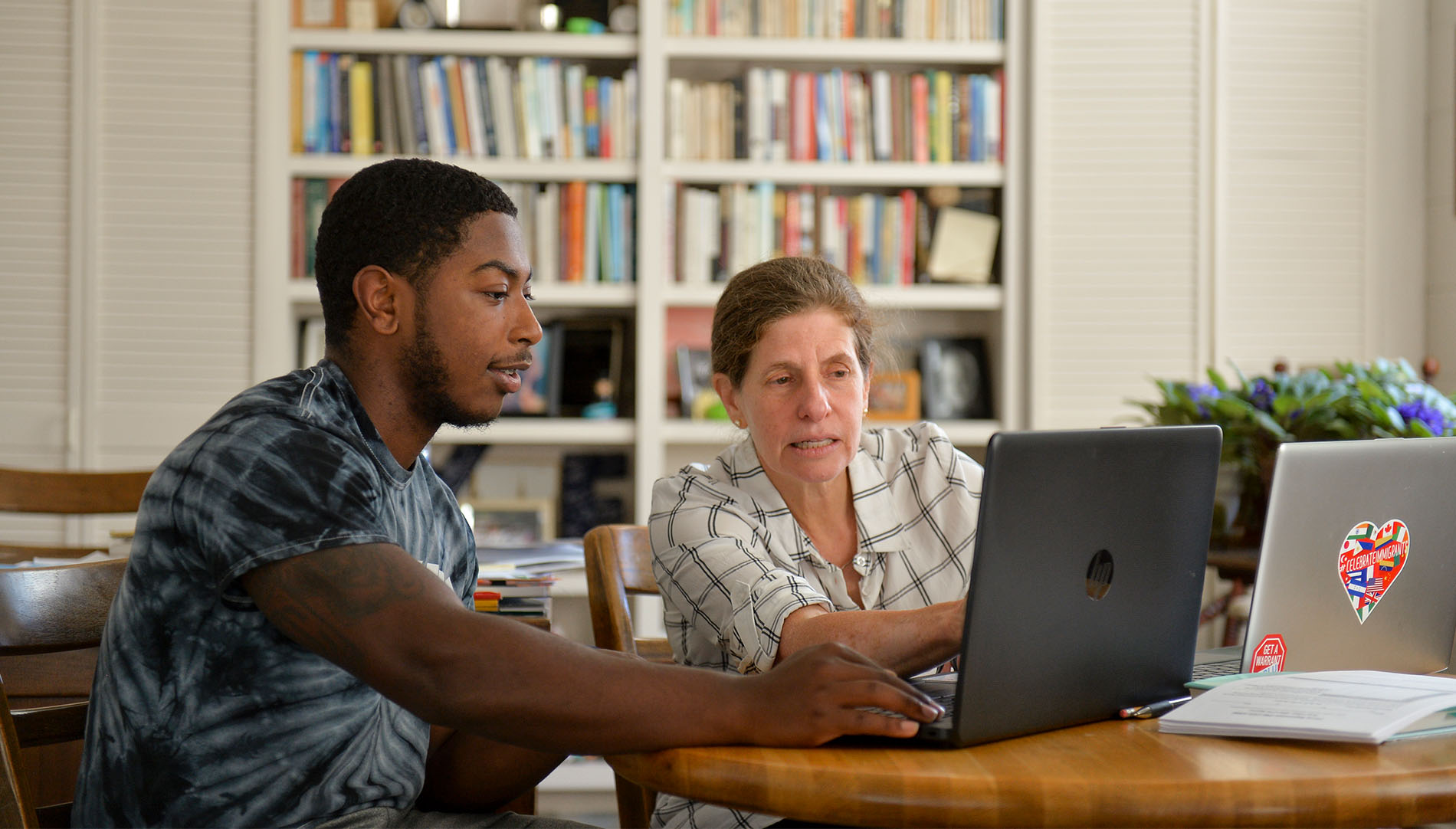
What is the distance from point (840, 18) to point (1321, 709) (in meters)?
2.72

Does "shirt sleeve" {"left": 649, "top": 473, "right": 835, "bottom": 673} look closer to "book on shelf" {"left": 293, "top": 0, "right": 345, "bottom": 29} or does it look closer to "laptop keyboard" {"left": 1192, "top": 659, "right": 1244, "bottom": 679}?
"laptop keyboard" {"left": 1192, "top": 659, "right": 1244, "bottom": 679}

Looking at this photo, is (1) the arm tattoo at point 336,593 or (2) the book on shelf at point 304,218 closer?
(1) the arm tattoo at point 336,593

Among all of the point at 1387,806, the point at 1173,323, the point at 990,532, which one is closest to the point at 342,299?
the point at 990,532

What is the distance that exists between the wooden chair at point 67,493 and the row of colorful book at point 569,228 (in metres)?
1.02

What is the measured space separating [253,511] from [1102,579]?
67 cm

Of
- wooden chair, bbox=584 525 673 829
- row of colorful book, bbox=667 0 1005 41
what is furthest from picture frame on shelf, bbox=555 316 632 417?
wooden chair, bbox=584 525 673 829

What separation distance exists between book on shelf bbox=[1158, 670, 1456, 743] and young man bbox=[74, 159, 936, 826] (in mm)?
248

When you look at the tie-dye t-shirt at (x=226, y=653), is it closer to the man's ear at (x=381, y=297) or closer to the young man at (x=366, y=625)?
the young man at (x=366, y=625)

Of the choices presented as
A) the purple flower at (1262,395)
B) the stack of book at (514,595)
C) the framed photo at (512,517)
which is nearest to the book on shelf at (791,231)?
the framed photo at (512,517)

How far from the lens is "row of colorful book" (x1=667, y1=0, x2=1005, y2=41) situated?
327 cm

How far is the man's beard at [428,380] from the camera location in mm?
1137

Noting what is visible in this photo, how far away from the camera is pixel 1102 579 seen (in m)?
0.92

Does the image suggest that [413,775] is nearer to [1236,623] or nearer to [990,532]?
[990,532]

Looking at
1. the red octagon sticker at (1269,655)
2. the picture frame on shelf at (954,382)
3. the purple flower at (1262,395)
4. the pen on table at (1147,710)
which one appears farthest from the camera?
the picture frame on shelf at (954,382)
